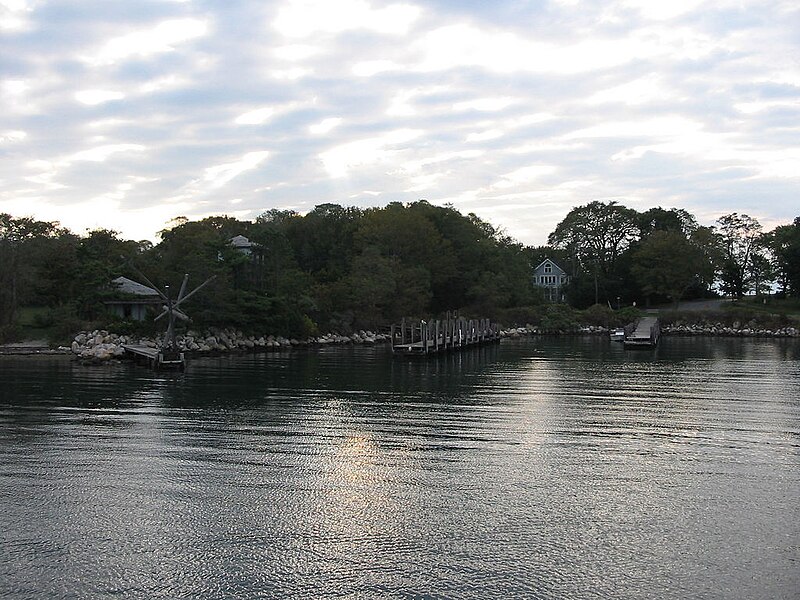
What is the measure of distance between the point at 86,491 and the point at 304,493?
12.8 feet

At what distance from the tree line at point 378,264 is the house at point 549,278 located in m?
2.27

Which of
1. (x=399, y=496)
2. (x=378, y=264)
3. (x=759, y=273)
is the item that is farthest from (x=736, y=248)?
(x=399, y=496)

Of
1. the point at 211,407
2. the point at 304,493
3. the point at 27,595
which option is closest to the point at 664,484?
the point at 304,493

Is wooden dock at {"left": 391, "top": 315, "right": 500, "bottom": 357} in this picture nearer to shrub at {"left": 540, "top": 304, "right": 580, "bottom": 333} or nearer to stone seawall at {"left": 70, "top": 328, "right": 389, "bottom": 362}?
stone seawall at {"left": 70, "top": 328, "right": 389, "bottom": 362}

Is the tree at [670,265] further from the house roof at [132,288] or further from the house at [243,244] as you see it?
the house roof at [132,288]

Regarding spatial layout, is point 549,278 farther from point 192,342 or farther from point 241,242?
point 192,342

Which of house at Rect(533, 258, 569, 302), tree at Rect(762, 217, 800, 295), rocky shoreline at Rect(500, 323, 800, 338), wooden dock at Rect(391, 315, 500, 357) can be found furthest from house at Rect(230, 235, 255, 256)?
tree at Rect(762, 217, 800, 295)

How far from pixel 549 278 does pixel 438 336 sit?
2800 inches

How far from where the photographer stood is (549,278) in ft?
390

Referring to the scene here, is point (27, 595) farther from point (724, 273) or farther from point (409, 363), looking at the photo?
point (724, 273)

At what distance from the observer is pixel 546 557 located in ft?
31.2

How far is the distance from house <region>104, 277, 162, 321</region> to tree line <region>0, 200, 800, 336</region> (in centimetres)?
94

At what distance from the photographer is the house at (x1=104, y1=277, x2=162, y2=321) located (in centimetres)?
5269

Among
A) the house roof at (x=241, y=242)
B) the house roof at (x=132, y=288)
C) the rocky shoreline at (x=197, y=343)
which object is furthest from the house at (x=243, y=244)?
the rocky shoreline at (x=197, y=343)
